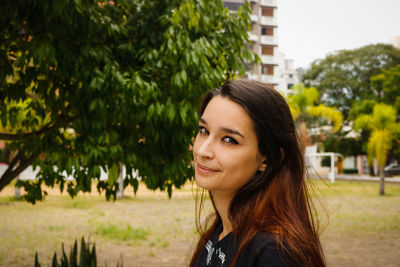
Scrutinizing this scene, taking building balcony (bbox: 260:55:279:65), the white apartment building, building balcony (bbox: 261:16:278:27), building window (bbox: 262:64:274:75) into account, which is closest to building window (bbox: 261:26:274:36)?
the white apartment building

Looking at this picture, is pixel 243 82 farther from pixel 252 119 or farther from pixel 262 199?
pixel 262 199

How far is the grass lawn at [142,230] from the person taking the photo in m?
7.99

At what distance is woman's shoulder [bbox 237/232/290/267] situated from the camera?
1.17 meters

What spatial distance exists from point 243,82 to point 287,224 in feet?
1.77

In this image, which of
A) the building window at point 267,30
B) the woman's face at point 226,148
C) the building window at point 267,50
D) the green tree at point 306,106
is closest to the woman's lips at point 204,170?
the woman's face at point 226,148

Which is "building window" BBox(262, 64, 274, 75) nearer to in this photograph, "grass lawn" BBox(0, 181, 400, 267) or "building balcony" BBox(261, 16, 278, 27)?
"building balcony" BBox(261, 16, 278, 27)

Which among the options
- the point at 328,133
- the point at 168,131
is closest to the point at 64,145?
the point at 168,131

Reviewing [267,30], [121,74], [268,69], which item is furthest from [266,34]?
[121,74]

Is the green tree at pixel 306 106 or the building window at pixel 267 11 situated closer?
the green tree at pixel 306 106

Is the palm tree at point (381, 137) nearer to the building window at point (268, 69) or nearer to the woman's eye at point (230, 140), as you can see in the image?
the building window at point (268, 69)

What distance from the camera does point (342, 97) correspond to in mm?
38719

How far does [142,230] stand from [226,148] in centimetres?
948

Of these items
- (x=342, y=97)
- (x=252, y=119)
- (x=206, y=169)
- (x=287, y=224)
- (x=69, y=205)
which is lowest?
(x=69, y=205)

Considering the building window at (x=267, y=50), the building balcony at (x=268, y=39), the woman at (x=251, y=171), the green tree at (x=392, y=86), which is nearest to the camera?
the woman at (x=251, y=171)
